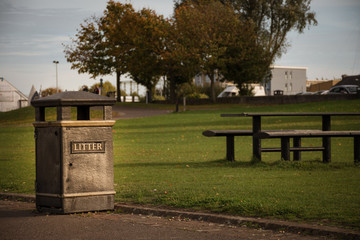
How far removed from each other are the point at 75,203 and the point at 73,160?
0.58 m

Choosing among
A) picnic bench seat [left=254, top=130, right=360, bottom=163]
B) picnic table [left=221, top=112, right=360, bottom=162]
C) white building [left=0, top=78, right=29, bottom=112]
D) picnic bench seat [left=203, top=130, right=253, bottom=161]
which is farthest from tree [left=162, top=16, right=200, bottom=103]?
white building [left=0, top=78, right=29, bottom=112]

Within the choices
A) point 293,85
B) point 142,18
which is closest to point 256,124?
point 142,18

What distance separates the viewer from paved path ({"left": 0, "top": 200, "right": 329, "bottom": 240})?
20.9 feet

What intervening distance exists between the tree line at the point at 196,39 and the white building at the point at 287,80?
53898 millimetres

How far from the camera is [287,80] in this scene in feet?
388

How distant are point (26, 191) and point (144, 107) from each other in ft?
145

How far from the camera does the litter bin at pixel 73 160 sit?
781cm

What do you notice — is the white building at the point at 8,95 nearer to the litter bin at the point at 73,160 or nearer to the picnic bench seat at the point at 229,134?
the picnic bench seat at the point at 229,134

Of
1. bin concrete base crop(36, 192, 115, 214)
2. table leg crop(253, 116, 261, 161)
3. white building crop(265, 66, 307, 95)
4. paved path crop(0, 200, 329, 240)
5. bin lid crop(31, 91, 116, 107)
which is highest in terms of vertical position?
white building crop(265, 66, 307, 95)

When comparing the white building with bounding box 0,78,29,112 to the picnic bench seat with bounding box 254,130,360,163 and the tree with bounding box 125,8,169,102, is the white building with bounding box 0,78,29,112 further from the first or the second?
the picnic bench seat with bounding box 254,130,360,163

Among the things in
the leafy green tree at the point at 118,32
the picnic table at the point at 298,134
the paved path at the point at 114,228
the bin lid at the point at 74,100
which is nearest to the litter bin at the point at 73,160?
the bin lid at the point at 74,100

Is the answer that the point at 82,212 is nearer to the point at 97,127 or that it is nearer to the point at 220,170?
the point at 97,127

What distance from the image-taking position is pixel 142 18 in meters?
58.4

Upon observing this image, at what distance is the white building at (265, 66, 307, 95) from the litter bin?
10798cm
